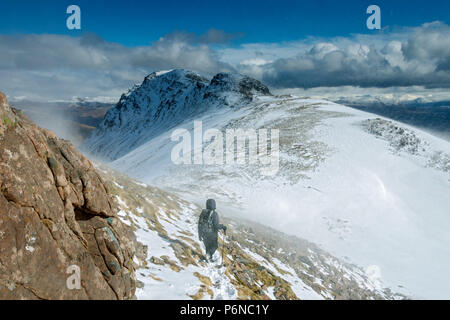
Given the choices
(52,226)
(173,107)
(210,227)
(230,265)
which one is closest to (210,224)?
(210,227)

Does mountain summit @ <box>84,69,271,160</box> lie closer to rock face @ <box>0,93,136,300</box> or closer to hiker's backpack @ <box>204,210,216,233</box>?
hiker's backpack @ <box>204,210,216,233</box>

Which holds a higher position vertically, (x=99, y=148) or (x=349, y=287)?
(x=99, y=148)

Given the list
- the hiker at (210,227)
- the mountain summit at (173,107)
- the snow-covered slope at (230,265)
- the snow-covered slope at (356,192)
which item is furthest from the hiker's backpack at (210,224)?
the mountain summit at (173,107)

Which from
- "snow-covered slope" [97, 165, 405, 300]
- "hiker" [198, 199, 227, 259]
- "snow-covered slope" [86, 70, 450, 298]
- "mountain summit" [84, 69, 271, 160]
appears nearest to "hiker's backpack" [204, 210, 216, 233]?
"hiker" [198, 199, 227, 259]

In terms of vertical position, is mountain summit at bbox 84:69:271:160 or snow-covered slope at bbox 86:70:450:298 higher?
mountain summit at bbox 84:69:271:160
